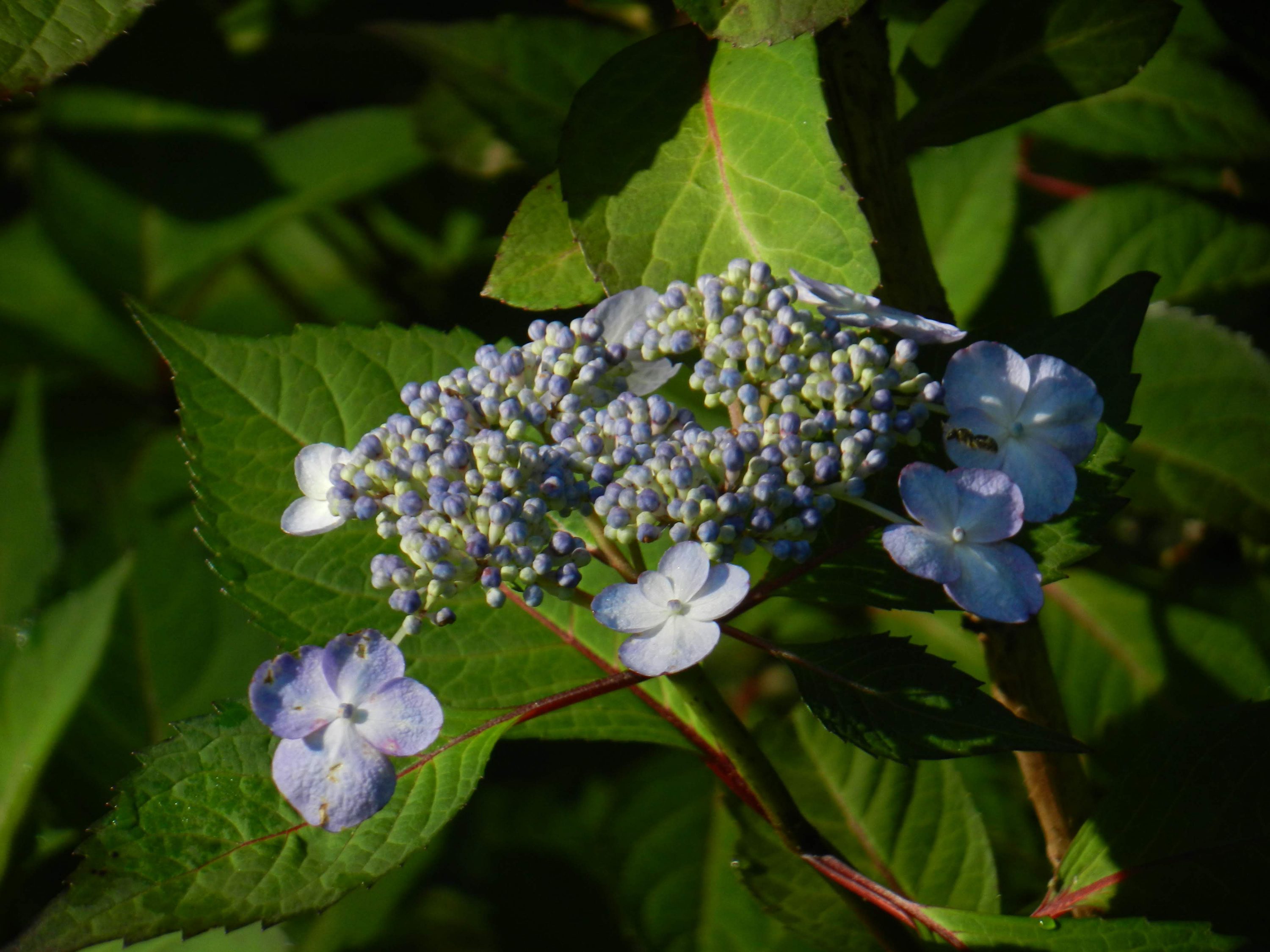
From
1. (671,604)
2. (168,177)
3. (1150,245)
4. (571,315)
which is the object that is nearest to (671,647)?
(671,604)

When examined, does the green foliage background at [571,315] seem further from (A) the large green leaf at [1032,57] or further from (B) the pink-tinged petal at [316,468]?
(B) the pink-tinged petal at [316,468]

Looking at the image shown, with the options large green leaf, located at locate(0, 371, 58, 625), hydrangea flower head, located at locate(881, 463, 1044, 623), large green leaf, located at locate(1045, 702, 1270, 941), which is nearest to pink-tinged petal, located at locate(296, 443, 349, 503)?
hydrangea flower head, located at locate(881, 463, 1044, 623)

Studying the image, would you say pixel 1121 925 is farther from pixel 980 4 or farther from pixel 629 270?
pixel 980 4

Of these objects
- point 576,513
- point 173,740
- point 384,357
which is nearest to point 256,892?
point 173,740

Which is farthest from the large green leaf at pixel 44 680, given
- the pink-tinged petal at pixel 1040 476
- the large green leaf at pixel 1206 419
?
the large green leaf at pixel 1206 419

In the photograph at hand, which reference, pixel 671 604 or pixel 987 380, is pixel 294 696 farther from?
pixel 987 380

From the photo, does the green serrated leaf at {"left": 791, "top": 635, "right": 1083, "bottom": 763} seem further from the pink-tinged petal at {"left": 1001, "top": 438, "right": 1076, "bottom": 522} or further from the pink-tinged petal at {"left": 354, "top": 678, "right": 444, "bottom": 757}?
the pink-tinged petal at {"left": 354, "top": 678, "right": 444, "bottom": 757}
